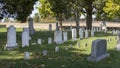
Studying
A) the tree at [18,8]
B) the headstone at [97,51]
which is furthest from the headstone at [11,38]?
the tree at [18,8]

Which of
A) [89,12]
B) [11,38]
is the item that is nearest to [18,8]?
[11,38]

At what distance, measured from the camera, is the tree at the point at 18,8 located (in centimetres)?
2292

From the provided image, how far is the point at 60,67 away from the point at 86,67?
1006mm

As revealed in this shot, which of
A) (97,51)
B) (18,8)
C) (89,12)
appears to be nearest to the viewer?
(97,51)

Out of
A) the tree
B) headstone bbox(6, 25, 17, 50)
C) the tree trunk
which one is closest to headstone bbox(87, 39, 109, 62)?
headstone bbox(6, 25, 17, 50)

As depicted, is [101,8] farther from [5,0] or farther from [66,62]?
[66,62]

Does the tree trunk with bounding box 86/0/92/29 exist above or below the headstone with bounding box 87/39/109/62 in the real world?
above

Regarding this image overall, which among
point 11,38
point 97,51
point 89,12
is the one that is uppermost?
point 89,12

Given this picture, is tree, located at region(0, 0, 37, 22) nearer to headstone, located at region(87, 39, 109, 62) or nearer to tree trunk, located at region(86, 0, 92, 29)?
headstone, located at region(87, 39, 109, 62)

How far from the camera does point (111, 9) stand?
36.4 meters

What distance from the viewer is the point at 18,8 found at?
23.3 meters

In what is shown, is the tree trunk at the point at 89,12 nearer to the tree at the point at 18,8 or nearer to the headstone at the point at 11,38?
the tree at the point at 18,8

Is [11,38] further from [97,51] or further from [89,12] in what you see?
[89,12]

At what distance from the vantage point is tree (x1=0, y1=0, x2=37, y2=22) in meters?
22.9
